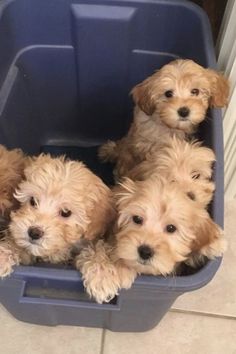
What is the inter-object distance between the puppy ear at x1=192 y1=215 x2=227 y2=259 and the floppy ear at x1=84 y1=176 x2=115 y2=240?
0.64ft

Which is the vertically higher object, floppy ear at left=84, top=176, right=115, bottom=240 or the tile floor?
floppy ear at left=84, top=176, right=115, bottom=240

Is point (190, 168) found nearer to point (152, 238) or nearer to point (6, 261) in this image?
point (152, 238)

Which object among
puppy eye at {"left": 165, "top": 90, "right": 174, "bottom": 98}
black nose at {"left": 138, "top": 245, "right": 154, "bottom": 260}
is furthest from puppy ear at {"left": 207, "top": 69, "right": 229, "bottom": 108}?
black nose at {"left": 138, "top": 245, "right": 154, "bottom": 260}

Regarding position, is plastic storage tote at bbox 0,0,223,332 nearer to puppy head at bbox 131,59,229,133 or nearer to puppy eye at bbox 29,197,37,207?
puppy head at bbox 131,59,229,133

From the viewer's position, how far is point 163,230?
988 mm

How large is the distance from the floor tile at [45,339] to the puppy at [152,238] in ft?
1.43

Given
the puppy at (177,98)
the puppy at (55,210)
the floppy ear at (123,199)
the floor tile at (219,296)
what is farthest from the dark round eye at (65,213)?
the floor tile at (219,296)

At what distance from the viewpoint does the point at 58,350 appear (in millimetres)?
1344

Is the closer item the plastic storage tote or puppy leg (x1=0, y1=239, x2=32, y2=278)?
puppy leg (x1=0, y1=239, x2=32, y2=278)

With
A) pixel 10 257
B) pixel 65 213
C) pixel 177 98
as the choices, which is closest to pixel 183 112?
pixel 177 98

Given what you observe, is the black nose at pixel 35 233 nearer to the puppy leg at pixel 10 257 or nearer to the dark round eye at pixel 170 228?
the puppy leg at pixel 10 257

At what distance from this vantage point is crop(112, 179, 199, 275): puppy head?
0.95 m

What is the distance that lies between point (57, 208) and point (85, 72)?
0.71m

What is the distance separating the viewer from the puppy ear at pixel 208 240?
0.98 m
